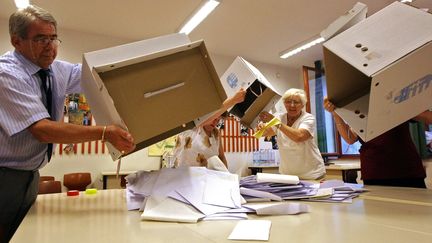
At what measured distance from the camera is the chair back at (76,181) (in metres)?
3.66

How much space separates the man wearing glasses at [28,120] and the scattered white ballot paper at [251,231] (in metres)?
0.43

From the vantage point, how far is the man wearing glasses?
915mm

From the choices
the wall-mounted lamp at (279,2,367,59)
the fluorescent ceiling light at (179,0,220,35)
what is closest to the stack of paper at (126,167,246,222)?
the wall-mounted lamp at (279,2,367,59)

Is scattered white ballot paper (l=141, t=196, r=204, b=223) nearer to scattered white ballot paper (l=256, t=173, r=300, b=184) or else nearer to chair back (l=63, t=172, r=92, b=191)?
scattered white ballot paper (l=256, t=173, r=300, b=184)

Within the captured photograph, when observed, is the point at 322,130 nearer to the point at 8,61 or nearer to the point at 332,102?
the point at 332,102

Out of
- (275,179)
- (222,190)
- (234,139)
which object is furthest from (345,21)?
(234,139)

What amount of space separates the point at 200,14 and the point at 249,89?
2191mm

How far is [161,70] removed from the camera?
35.3 inches

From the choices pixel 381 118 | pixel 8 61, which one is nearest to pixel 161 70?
pixel 8 61

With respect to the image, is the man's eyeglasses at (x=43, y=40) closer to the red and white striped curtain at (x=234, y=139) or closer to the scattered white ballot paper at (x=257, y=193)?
the scattered white ballot paper at (x=257, y=193)

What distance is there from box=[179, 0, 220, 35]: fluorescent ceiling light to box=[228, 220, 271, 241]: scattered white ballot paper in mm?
2750

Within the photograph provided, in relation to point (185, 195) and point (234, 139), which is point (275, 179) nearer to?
point (185, 195)

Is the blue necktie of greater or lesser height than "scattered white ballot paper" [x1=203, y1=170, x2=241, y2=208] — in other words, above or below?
above

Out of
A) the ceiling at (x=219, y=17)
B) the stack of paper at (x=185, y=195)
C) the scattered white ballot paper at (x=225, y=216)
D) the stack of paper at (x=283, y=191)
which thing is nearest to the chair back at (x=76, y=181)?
the ceiling at (x=219, y=17)
